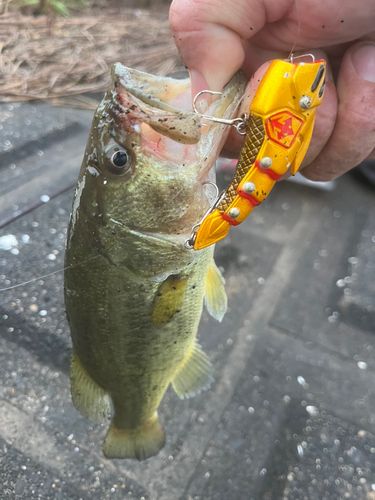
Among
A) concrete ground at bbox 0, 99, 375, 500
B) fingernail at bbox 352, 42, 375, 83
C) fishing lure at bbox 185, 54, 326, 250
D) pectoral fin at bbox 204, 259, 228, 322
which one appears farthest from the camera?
concrete ground at bbox 0, 99, 375, 500

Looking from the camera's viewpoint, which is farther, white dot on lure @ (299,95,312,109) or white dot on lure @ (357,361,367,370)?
white dot on lure @ (357,361,367,370)

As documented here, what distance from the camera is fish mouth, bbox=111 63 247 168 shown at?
2.61 feet

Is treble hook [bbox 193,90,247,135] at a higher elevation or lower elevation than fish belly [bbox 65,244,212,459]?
higher

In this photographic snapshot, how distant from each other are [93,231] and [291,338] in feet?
5.02

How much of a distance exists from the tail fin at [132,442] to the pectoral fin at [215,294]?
0.56m

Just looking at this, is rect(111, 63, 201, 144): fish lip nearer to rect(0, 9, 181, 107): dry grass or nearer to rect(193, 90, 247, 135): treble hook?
rect(193, 90, 247, 135): treble hook

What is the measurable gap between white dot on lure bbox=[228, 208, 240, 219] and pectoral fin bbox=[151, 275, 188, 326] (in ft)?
1.18

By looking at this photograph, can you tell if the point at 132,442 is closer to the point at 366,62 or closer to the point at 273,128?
the point at 273,128

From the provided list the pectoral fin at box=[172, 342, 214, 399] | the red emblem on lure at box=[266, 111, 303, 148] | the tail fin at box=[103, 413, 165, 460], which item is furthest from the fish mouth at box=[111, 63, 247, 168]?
the tail fin at box=[103, 413, 165, 460]

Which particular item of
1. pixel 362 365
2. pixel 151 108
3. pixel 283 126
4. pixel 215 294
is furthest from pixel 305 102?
pixel 362 365

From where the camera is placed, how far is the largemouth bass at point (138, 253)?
86 cm

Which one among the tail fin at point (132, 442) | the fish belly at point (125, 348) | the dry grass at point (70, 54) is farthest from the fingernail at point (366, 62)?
the dry grass at point (70, 54)

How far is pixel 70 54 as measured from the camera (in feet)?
13.4

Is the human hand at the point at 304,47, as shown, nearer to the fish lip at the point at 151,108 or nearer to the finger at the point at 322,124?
the finger at the point at 322,124
